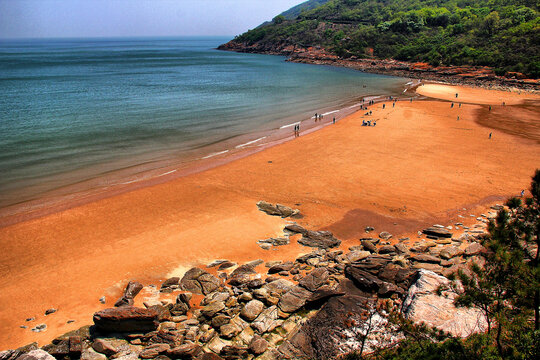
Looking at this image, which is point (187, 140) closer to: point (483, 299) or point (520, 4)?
point (483, 299)

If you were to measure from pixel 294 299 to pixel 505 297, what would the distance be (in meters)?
6.94

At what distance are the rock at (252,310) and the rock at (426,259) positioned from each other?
7452 millimetres

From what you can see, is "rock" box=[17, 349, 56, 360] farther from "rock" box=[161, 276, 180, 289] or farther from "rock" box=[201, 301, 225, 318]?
"rock" box=[161, 276, 180, 289]

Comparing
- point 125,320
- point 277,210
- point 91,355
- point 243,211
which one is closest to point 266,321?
point 125,320

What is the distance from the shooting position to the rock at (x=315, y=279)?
1351 centimetres

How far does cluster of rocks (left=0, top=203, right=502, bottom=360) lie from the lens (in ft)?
34.4

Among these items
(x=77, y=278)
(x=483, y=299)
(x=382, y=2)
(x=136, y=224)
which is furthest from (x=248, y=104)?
(x=382, y=2)

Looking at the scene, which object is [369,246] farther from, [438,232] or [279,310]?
[279,310]

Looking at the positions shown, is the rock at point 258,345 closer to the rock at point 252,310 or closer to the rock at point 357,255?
the rock at point 252,310

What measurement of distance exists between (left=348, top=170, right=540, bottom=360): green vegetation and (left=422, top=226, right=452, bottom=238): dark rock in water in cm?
1025

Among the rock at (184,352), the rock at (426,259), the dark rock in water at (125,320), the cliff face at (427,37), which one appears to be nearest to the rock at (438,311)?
the rock at (426,259)

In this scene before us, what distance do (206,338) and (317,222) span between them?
11.1 meters

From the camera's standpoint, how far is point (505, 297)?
783cm

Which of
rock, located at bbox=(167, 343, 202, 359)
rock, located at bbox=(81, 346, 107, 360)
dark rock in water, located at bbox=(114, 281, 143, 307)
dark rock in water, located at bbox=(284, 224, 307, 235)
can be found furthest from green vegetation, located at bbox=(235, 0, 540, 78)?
rock, located at bbox=(81, 346, 107, 360)
